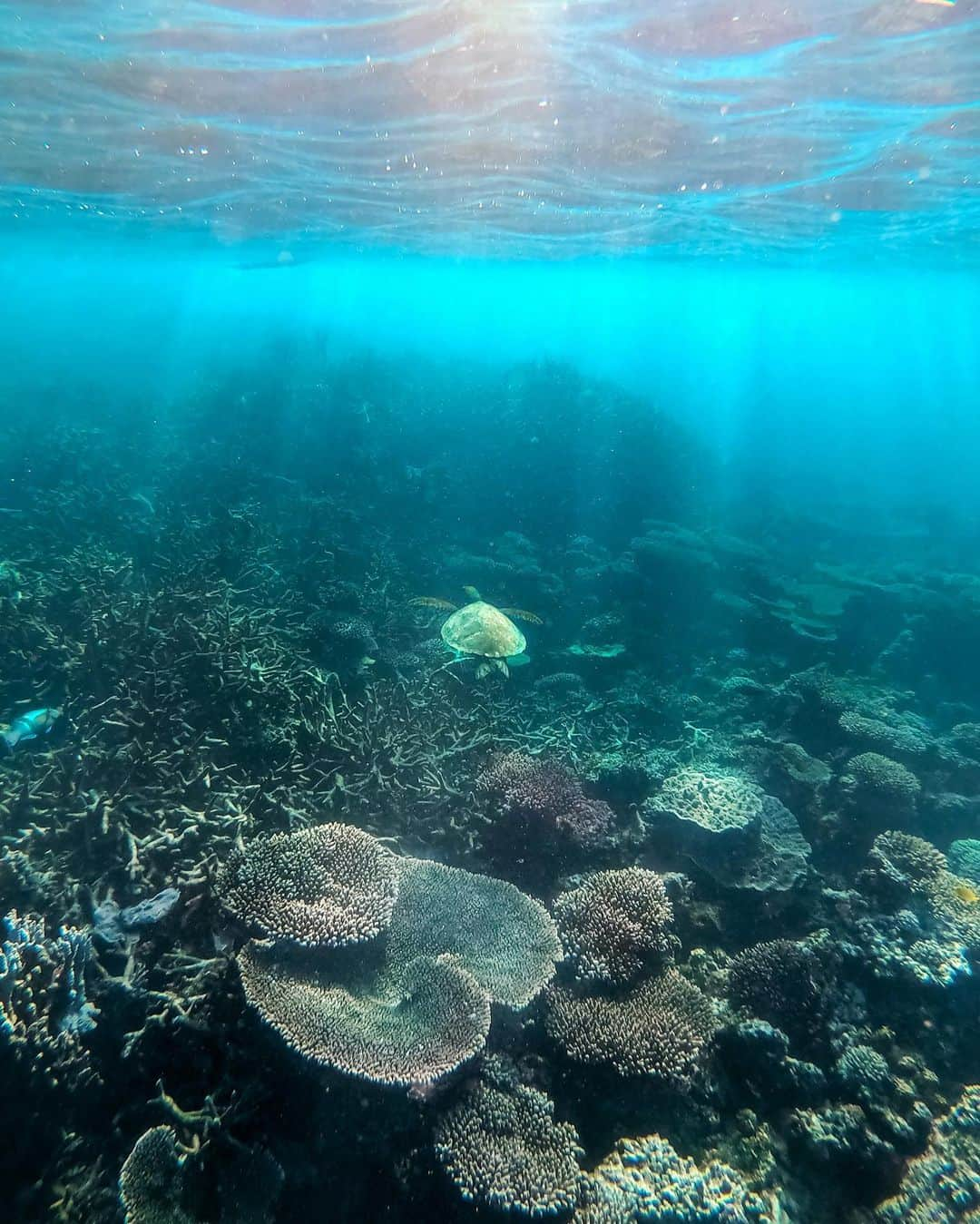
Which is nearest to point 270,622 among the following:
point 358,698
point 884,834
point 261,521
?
point 358,698

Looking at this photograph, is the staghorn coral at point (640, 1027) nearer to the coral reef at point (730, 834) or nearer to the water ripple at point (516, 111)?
the coral reef at point (730, 834)

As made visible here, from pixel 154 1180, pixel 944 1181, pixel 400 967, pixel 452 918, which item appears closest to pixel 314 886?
pixel 400 967

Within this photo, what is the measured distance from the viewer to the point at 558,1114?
4461mm

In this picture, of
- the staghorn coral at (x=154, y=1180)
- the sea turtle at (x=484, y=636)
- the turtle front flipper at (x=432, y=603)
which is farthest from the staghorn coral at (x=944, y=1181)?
the turtle front flipper at (x=432, y=603)

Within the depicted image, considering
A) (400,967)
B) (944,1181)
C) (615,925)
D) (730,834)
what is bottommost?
(944,1181)

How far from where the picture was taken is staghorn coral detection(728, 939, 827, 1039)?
5.31 metres

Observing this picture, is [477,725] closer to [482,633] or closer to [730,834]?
[482,633]

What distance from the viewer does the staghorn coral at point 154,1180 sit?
11.4 feet

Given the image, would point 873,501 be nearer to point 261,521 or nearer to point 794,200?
point 794,200

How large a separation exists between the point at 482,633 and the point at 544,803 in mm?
3148

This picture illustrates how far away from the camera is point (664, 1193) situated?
3902mm

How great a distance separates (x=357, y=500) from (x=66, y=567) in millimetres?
9728

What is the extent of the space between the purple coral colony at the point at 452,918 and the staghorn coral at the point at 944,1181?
0.03m

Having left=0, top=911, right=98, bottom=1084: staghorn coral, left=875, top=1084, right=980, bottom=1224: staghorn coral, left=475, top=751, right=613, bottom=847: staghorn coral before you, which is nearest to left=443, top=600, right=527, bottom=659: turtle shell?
left=475, top=751, right=613, bottom=847: staghorn coral
